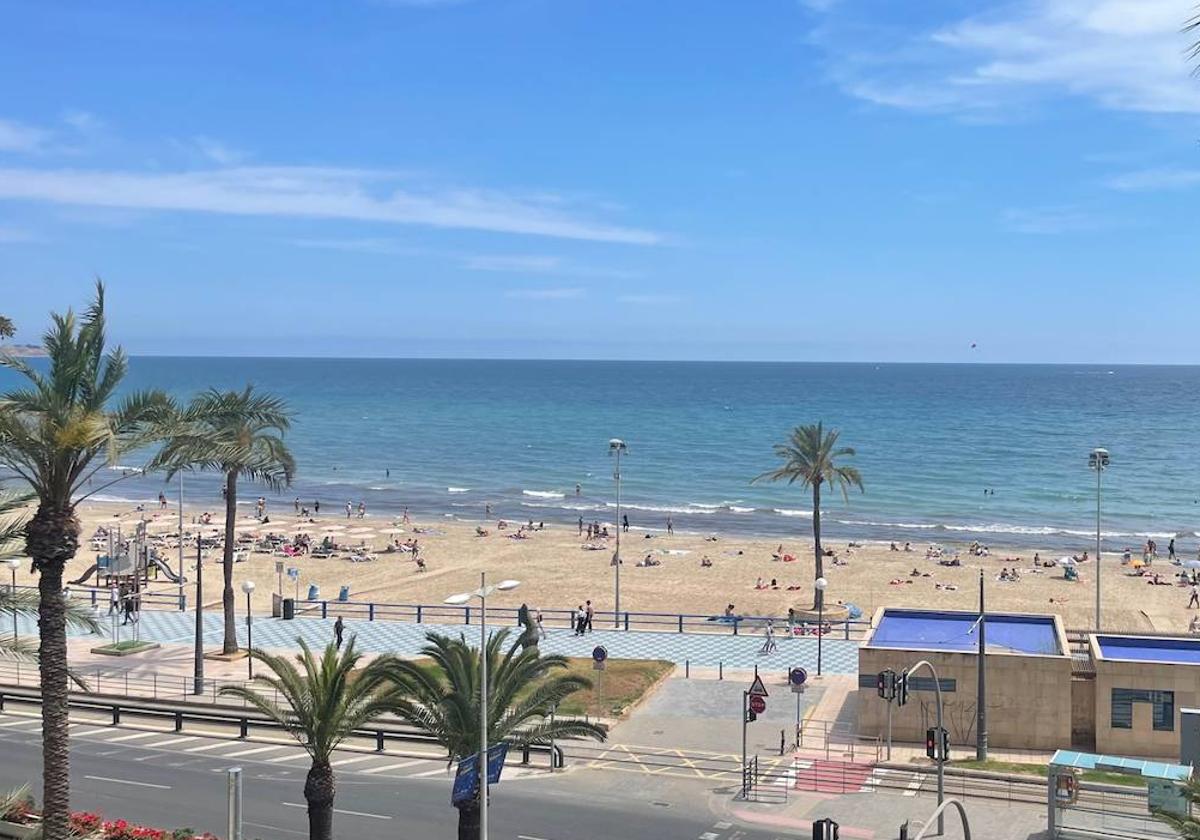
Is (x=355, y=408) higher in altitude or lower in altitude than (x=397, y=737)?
higher

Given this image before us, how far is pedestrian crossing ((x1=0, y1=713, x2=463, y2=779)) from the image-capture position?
2708 cm

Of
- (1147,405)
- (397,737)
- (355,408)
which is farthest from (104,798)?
(1147,405)

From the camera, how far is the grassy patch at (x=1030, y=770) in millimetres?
25469

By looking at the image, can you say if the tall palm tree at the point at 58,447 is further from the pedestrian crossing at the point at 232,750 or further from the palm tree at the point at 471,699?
the pedestrian crossing at the point at 232,750

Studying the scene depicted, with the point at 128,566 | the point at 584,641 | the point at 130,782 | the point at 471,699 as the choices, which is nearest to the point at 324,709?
the point at 471,699

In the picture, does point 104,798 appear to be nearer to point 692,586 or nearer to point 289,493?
point 692,586

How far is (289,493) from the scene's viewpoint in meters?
99.3

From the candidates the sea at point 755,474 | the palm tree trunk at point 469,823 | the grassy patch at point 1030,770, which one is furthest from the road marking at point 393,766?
the sea at point 755,474

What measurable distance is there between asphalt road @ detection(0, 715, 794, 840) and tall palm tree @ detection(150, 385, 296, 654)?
6641mm

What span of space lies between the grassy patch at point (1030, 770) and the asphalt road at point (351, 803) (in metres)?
7.05

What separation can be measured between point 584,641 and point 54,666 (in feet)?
78.4

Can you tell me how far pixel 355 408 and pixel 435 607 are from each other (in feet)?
507

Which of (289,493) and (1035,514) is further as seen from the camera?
(289,493)

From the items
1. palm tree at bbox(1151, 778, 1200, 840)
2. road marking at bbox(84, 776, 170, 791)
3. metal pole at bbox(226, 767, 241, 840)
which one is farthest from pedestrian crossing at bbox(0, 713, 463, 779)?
palm tree at bbox(1151, 778, 1200, 840)
